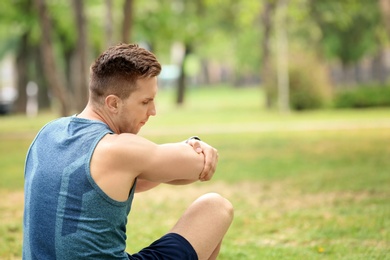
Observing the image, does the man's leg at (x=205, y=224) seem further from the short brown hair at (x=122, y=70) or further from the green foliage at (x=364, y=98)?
the green foliage at (x=364, y=98)

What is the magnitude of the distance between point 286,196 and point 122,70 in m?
6.34

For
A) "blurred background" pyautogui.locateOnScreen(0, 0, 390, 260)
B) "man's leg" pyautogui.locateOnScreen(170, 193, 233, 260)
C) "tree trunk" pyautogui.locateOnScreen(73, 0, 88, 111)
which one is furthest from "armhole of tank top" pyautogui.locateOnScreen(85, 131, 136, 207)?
"tree trunk" pyautogui.locateOnScreen(73, 0, 88, 111)

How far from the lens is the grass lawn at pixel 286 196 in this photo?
6625mm

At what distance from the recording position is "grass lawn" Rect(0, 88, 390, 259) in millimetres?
6625

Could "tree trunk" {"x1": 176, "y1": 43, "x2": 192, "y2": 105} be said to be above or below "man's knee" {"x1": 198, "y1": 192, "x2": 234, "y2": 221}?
below

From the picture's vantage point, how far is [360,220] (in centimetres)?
766

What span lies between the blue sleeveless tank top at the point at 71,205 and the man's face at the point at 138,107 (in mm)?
142

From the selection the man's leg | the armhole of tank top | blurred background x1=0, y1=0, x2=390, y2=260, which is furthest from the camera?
blurred background x1=0, y1=0, x2=390, y2=260

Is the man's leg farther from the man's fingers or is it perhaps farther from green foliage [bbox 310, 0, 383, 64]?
green foliage [bbox 310, 0, 383, 64]

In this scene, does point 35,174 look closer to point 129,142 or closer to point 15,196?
point 129,142

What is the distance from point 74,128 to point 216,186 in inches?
291

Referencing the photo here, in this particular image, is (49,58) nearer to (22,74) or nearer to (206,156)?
(22,74)

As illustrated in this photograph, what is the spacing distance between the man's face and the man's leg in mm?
586

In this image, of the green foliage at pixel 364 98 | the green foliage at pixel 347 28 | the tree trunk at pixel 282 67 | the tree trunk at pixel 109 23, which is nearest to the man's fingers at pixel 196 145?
the tree trunk at pixel 109 23
